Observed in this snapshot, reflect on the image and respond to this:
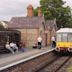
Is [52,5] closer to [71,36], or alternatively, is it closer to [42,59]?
[71,36]

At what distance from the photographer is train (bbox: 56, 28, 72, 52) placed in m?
41.3

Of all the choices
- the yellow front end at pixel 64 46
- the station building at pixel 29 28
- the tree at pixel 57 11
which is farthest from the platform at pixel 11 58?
the tree at pixel 57 11

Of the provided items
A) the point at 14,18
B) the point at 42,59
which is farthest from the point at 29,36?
the point at 42,59

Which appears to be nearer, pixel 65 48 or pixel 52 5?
pixel 65 48

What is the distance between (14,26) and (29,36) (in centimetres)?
277

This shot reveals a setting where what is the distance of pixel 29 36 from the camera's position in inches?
2099

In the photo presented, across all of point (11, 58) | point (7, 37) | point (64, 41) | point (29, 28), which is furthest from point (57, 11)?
point (11, 58)

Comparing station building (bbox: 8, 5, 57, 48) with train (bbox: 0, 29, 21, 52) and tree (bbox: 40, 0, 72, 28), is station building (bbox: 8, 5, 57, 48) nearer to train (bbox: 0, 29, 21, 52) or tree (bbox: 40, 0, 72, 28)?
train (bbox: 0, 29, 21, 52)

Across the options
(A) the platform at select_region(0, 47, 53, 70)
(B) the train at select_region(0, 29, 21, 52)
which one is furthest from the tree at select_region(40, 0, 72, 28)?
(A) the platform at select_region(0, 47, 53, 70)

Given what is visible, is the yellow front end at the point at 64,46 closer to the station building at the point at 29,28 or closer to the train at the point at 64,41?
the train at the point at 64,41

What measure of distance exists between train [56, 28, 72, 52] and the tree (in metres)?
44.0

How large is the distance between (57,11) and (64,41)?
46593 mm

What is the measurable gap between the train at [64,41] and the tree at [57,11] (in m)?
44.0

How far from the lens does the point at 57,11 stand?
87812mm
